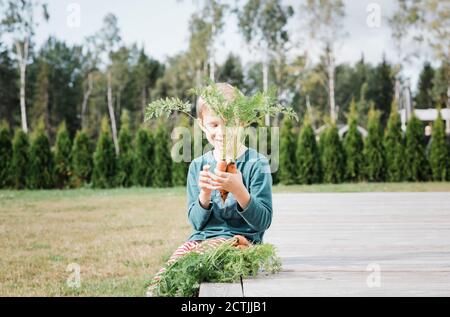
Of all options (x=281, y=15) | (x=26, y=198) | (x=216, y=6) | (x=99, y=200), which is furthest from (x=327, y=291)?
(x=281, y=15)

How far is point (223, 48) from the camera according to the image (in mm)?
18391

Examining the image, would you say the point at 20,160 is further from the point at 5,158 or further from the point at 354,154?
the point at 354,154

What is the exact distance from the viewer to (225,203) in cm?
213

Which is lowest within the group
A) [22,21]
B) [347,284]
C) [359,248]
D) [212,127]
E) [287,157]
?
[359,248]

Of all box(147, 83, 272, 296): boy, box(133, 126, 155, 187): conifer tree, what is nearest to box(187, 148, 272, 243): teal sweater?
box(147, 83, 272, 296): boy

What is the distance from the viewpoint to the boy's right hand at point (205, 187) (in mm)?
1871

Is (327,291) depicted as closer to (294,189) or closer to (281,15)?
(294,189)

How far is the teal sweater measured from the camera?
2.10 meters

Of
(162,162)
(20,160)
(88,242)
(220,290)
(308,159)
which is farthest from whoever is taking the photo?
(308,159)

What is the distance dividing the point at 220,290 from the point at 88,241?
3.22m

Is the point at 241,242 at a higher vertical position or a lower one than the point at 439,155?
lower

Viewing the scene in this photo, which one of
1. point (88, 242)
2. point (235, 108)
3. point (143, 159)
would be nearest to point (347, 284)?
point (235, 108)

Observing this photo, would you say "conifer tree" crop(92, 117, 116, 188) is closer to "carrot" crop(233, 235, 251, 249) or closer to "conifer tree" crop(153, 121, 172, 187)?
"conifer tree" crop(153, 121, 172, 187)
